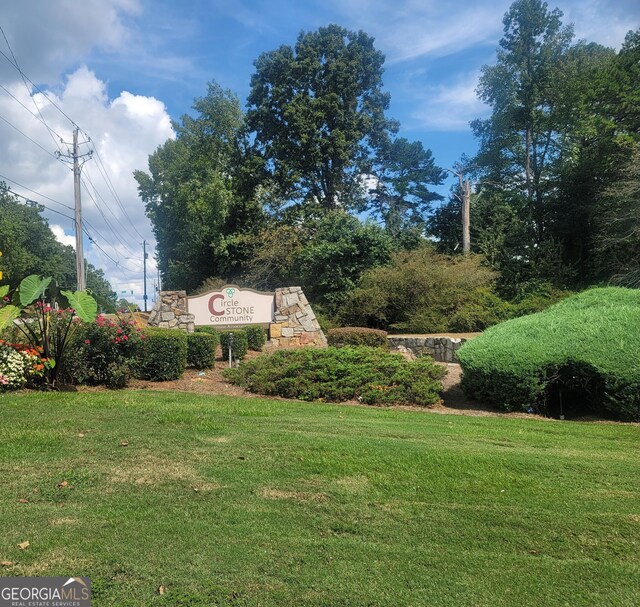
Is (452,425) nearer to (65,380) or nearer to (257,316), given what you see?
(65,380)

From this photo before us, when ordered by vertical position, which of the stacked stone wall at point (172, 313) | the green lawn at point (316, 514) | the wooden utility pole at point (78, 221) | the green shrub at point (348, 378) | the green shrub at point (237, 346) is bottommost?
the green lawn at point (316, 514)

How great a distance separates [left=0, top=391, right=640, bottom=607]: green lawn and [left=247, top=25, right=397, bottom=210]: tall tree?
25.5m

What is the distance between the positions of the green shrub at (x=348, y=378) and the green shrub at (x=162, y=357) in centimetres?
112

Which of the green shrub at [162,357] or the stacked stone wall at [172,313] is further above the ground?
the stacked stone wall at [172,313]

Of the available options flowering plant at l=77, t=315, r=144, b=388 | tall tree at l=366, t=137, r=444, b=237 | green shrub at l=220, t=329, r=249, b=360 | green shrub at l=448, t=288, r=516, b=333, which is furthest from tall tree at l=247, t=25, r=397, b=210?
flowering plant at l=77, t=315, r=144, b=388

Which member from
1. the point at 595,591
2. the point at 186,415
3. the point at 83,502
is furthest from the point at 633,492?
the point at 186,415

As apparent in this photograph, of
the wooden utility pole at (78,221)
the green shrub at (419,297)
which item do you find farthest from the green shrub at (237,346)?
the wooden utility pole at (78,221)

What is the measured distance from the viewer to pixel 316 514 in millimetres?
3471

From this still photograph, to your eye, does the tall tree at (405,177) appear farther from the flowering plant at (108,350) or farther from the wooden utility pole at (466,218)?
the flowering plant at (108,350)

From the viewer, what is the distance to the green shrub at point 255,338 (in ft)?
47.7

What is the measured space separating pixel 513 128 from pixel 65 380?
27.5 metres

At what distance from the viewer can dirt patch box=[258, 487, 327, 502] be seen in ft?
12.2

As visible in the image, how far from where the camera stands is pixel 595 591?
2.65 metres

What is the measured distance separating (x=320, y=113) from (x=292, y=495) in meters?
28.7
